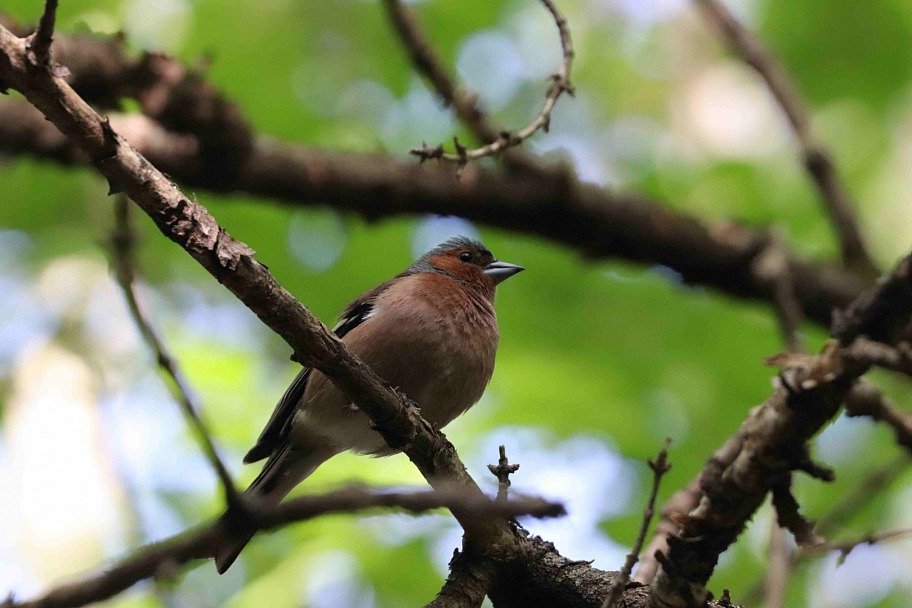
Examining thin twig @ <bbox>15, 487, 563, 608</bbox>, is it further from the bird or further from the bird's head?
Result: the bird's head

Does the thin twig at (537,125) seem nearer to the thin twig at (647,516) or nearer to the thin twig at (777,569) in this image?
the thin twig at (647,516)

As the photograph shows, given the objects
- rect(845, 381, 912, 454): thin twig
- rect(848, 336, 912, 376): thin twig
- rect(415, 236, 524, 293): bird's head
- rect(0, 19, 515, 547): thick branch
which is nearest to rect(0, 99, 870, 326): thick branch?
rect(415, 236, 524, 293): bird's head

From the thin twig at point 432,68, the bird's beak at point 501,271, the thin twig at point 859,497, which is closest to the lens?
the thin twig at point 859,497

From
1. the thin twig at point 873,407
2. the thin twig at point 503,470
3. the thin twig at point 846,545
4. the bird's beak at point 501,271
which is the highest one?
the bird's beak at point 501,271

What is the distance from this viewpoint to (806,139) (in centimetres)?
779

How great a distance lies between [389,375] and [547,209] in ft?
8.48

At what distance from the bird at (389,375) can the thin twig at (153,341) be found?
3144 mm

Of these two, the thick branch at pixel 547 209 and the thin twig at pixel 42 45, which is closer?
the thin twig at pixel 42 45

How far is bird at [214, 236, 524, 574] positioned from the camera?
614cm

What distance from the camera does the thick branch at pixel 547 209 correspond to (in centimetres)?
774

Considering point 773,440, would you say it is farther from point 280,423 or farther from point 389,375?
point 280,423

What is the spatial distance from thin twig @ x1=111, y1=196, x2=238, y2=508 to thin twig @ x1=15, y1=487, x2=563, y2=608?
0.12 meters

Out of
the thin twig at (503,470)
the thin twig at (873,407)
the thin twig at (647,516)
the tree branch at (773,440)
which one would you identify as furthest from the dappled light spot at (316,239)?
the thin twig at (873,407)

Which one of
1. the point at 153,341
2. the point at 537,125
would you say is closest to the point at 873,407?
the point at 153,341
